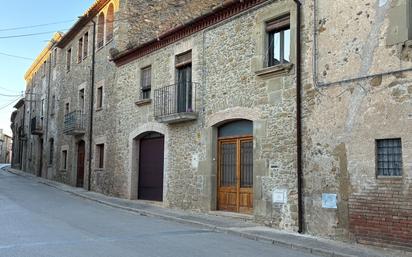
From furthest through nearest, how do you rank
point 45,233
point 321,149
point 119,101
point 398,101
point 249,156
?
point 119,101, point 249,156, point 321,149, point 45,233, point 398,101

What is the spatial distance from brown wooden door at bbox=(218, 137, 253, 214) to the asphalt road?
1.92 m

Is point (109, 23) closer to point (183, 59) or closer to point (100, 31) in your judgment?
point (100, 31)

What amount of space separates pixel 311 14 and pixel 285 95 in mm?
1952

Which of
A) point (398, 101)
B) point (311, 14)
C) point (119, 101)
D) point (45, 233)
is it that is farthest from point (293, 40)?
point (119, 101)

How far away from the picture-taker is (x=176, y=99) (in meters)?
15.1

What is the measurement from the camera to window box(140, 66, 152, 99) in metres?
17.2

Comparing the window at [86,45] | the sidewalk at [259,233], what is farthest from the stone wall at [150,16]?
the sidewalk at [259,233]

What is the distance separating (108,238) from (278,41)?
6369 millimetres

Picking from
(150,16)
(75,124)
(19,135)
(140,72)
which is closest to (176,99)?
(140,72)

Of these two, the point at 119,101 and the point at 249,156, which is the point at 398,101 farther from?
the point at 119,101

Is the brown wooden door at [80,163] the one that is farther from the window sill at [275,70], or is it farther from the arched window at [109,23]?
the window sill at [275,70]

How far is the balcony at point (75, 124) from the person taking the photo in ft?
76.3

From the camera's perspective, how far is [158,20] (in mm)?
20625

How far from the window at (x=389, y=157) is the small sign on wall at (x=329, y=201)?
116 centimetres
